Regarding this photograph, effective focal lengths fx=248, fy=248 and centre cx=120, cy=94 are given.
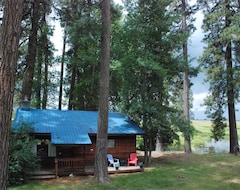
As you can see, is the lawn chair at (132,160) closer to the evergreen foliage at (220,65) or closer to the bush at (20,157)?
the bush at (20,157)

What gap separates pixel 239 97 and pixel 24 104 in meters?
12.8

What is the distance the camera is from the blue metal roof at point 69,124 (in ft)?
35.3

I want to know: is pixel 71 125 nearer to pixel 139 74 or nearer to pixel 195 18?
pixel 139 74

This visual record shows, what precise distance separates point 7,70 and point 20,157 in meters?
6.10

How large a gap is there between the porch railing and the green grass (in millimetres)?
759

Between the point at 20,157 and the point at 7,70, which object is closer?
the point at 7,70

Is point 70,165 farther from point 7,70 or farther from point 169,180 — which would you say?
point 7,70

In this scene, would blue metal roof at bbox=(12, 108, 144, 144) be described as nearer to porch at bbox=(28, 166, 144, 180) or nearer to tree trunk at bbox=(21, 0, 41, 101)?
porch at bbox=(28, 166, 144, 180)

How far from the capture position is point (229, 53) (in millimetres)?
16219

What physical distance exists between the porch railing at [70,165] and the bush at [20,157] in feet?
4.42

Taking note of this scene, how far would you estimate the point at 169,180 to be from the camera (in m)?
9.51

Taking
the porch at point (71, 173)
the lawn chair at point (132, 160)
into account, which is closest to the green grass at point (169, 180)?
the porch at point (71, 173)

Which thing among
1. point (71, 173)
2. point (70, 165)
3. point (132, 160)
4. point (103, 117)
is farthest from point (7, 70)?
point (132, 160)

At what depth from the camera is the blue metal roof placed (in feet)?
35.3
